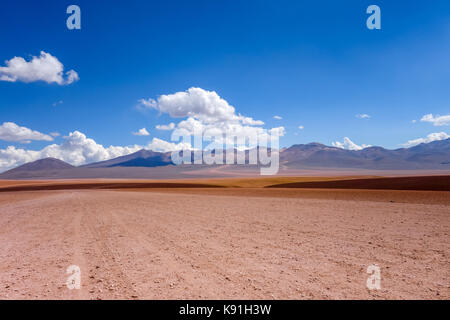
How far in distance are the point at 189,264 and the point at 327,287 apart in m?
3.12

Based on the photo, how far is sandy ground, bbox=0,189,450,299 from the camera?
17.0ft

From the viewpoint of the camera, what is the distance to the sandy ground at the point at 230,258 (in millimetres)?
5180

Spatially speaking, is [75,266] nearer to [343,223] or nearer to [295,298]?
[295,298]

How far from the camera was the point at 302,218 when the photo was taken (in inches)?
519

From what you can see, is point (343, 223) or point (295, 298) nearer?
point (295, 298)

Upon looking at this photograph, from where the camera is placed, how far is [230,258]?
23.4 ft
